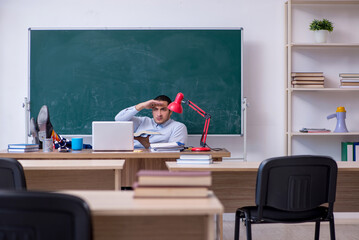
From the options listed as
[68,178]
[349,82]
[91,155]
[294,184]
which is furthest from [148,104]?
[294,184]

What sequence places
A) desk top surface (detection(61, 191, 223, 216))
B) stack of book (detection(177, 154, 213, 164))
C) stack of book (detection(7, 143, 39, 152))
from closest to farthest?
desk top surface (detection(61, 191, 223, 216))
stack of book (detection(177, 154, 213, 164))
stack of book (detection(7, 143, 39, 152))

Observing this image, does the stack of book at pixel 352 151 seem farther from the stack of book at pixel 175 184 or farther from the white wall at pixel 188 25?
the stack of book at pixel 175 184

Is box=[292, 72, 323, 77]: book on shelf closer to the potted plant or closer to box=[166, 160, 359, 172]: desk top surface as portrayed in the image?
the potted plant

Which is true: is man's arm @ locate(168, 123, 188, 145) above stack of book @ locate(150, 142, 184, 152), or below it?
above

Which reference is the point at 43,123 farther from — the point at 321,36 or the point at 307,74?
the point at 321,36

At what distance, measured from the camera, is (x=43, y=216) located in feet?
4.11

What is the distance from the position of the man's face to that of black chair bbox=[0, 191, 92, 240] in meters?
3.28

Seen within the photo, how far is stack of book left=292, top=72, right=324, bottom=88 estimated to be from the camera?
15.7 ft

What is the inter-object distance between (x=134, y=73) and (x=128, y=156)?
4.82ft

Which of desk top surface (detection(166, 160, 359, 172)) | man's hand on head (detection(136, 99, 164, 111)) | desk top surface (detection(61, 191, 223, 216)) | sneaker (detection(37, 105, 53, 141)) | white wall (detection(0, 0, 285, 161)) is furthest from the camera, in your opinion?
white wall (detection(0, 0, 285, 161))

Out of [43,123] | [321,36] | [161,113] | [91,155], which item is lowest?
[91,155]

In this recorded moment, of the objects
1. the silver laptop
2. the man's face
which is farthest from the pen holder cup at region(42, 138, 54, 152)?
the man's face

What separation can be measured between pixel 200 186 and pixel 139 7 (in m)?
3.80

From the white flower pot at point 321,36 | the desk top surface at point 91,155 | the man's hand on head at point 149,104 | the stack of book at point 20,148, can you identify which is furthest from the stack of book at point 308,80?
the stack of book at point 20,148
